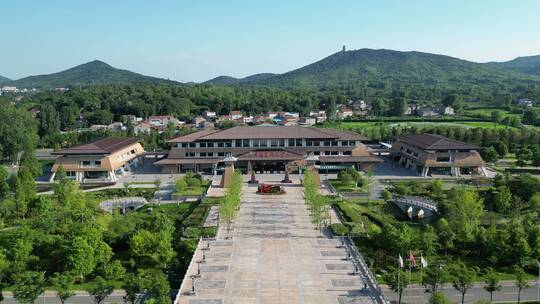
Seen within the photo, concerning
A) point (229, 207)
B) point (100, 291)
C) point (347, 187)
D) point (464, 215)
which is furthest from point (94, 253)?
point (347, 187)

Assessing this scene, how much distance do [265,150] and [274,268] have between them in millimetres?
31685

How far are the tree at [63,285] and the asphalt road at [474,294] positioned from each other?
15160 millimetres

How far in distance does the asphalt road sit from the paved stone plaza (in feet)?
6.98

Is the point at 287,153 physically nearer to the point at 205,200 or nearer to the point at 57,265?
the point at 205,200

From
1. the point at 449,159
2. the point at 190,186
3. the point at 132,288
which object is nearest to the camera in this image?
the point at 132,288

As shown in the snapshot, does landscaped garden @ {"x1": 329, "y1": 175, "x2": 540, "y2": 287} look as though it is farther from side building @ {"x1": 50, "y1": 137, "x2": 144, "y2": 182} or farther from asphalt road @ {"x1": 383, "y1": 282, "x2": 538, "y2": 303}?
side building @ {"x1": 50, "y1": 137, "x2": 144, "y2": 182}

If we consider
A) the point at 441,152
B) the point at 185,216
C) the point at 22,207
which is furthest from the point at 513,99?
the point at 22,207

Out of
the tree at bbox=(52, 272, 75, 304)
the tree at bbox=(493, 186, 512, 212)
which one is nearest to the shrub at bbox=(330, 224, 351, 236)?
the tree at bbox=(493, 186, 512, 212)

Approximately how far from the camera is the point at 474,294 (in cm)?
2308

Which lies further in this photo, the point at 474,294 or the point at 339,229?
the point at 339,229

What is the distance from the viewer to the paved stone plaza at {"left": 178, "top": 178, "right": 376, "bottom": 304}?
861 inches

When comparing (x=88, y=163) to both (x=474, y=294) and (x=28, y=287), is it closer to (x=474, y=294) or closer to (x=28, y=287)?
(x=28, y=287)

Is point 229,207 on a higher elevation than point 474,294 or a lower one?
higher

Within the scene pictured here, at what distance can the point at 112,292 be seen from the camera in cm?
2312
